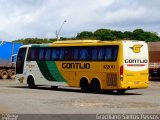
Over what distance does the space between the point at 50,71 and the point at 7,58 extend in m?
20.5

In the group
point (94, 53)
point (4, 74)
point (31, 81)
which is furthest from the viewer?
point (4, 74)

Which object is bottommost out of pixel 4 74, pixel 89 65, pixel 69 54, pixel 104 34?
pixel 4 74

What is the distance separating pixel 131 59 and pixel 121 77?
3.59ft

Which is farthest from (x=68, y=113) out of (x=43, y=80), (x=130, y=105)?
(x=43, y=80)

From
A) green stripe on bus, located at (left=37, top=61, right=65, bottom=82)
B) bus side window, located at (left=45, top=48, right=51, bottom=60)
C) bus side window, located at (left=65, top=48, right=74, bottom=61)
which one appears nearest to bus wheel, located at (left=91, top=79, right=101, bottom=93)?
bus side window, located at (left=65, top=48, right=74, bottom=61)

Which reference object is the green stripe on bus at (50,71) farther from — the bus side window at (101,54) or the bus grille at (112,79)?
the bus grille at (112,79)

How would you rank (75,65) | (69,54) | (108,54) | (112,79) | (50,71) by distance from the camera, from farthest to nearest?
(50,71), (69,54), (75,65), (108,54), (112,79)

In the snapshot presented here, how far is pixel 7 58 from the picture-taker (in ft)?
171

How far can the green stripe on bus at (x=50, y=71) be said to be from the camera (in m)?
31.8

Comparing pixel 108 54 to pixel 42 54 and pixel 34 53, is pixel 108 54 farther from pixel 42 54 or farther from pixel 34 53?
pixel 34 53

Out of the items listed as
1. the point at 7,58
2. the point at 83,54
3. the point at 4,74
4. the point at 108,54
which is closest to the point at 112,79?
the point at 108,54

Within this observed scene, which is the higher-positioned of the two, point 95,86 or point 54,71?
point 54,71

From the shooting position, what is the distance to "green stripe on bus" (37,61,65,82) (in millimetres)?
31812

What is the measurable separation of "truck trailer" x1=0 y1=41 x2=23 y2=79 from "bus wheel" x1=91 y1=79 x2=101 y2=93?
77.3 feet
